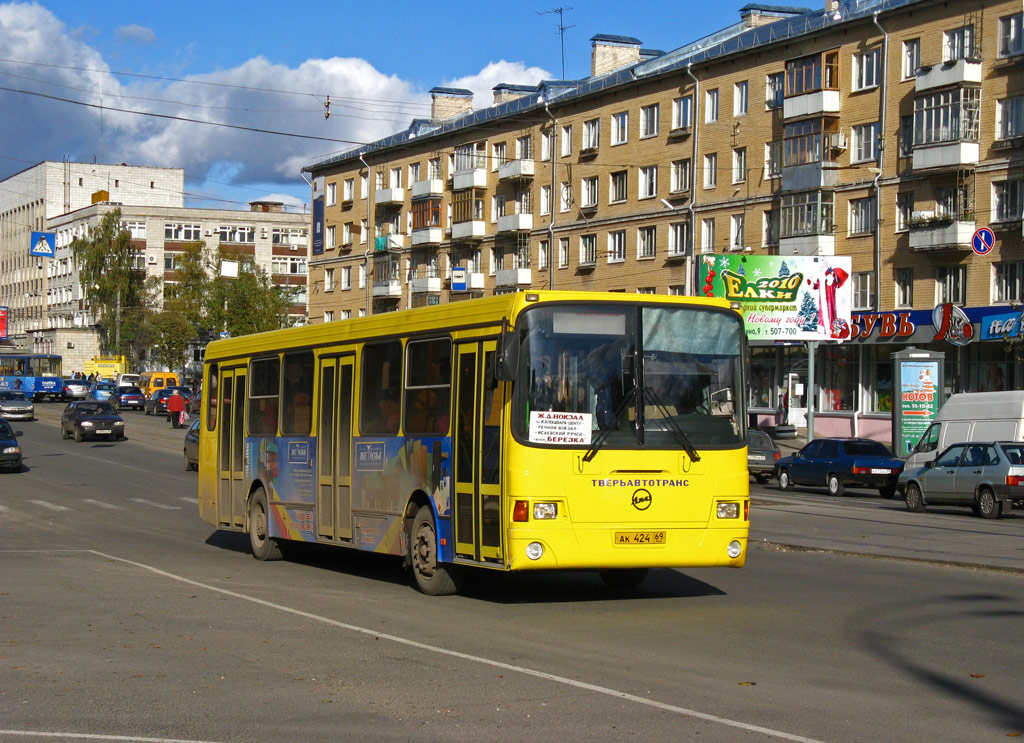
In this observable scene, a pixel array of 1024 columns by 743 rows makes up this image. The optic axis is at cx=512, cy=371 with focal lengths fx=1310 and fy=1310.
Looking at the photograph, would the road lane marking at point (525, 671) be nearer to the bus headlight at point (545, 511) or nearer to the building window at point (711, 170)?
the bus headlight at point (545, 511)

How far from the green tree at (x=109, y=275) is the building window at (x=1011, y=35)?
254ft

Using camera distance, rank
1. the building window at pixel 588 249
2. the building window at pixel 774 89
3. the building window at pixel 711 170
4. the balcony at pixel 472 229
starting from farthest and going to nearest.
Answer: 1. the balcony at pixel 472 229
2. the building window at pixel 588 249
3. the building window at pixel 711 170
4. the building window at pixel 774 89

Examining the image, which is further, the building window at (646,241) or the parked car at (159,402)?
the parked car at (159,402)

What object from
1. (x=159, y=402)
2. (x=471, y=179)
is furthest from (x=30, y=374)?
(x=471, y=179)

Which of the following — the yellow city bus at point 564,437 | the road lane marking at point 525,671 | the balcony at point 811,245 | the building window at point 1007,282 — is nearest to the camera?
the road lane marking at point 525,671

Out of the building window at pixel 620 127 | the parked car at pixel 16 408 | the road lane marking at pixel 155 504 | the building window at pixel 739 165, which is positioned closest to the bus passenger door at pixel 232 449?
the road lane marking at pixel 155 504

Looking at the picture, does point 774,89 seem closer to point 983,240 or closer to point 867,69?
point 867,69

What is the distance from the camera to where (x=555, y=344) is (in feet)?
36.1

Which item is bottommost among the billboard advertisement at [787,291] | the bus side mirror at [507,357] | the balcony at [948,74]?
the bus side mirror at [507,357]

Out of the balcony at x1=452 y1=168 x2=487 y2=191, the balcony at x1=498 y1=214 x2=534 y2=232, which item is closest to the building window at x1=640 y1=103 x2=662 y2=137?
the balcony at x1=498 y1=214 x2=534 y2=232

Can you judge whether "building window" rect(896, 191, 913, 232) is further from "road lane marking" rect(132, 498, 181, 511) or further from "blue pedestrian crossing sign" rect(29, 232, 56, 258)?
"blue pedestrian crossing sign" rect(29, 232, 56, 258)

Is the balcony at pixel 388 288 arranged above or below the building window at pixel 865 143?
below

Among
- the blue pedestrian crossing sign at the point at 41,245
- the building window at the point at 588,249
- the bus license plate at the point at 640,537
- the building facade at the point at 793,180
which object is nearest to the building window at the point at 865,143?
the building facade at the point at 793,180

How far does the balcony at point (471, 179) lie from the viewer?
70.0 metres
